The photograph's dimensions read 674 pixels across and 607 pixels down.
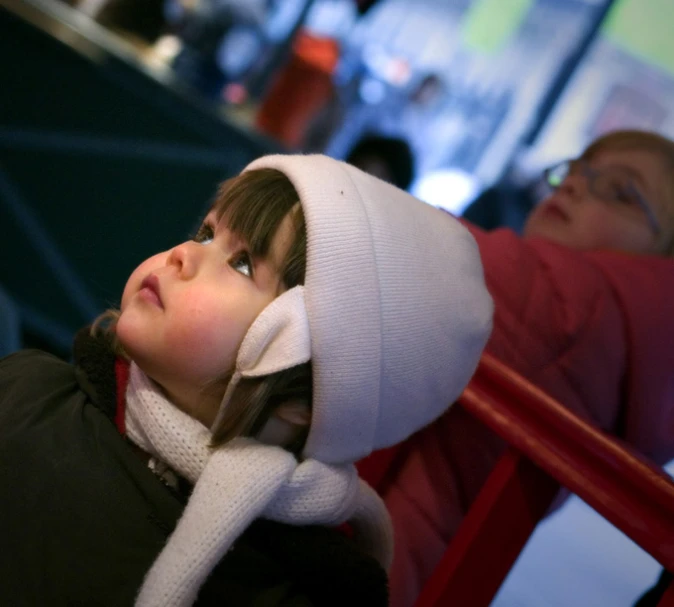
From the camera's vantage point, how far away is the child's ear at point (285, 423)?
2.18ft

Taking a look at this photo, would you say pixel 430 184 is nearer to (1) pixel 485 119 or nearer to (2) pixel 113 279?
(1) pixel 485 119

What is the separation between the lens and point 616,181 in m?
1.13

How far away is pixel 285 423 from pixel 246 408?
0.27 ft

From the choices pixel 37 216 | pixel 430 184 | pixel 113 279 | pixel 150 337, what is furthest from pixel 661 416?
pixel 430 184

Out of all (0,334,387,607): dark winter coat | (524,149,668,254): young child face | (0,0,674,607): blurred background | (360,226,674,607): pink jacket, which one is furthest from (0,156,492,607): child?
(524,149,668,254): young child face

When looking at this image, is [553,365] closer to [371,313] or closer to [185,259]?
[371,313]

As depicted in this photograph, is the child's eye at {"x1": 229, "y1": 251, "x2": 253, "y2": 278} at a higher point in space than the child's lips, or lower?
lower

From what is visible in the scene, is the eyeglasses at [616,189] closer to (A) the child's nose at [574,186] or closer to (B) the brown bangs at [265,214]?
(A) the child's nose at [574,186]

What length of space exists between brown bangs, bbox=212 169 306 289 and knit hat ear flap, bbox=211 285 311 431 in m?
0.04

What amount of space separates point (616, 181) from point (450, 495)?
63cm

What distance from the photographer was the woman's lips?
639 mm

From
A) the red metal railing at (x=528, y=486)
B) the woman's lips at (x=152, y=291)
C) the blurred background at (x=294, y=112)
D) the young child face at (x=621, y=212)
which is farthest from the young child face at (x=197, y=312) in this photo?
the young child face at (x=621, y=212)

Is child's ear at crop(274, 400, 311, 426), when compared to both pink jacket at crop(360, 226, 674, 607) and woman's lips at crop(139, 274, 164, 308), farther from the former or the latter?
pink jacket at crop(360, 226, 674, 607)

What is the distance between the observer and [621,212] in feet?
3.67
